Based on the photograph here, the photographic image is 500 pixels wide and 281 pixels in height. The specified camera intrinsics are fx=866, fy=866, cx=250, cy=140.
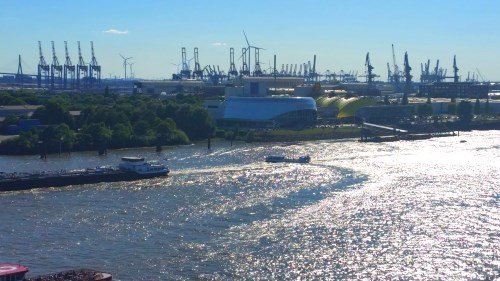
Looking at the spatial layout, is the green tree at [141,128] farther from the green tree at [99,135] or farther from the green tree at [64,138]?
the green tree at [64,138]

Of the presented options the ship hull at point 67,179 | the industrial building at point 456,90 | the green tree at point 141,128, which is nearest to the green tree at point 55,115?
the green tree at point 141,128

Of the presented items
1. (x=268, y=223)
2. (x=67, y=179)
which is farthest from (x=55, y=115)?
(x=268, y=223)

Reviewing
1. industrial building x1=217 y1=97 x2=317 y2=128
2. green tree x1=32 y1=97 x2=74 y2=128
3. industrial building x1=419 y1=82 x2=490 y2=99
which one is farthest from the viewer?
industrial building x1=419 y1=82 x2=490 y2=99

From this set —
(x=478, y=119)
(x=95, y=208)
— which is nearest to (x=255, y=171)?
(x=95, y=208)

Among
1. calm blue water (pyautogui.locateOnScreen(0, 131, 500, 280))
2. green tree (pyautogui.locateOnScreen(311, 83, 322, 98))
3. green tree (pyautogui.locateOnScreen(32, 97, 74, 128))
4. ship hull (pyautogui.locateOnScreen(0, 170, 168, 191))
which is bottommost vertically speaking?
calm blue water (pyautogui.locateOnScreen(0, 131, 500, 280))

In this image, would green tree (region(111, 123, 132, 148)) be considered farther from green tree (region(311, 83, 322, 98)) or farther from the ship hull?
green tree (region(311, 83, 322, 98))

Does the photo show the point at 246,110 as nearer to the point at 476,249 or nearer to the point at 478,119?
the point at 478,119

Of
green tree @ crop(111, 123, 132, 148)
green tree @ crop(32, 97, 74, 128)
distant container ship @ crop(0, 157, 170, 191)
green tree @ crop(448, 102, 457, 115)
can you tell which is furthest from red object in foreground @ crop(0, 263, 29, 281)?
green tree @ crop(448, 102, 457, 115)
